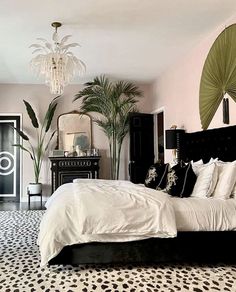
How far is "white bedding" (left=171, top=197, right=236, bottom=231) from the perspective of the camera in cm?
292

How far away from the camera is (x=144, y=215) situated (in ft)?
9.32

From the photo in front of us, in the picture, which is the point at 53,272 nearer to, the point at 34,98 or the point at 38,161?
the point at 38,161

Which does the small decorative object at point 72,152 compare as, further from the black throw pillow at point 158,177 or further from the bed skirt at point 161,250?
the bed skirt at point 161,250

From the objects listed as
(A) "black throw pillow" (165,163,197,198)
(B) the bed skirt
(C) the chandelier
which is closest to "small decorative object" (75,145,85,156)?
(C) the chandelier

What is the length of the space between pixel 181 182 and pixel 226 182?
48cm

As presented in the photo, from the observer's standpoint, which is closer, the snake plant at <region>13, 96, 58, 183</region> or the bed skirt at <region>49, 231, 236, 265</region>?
the bed skirt at <region>49, 231, 236, 265</region>

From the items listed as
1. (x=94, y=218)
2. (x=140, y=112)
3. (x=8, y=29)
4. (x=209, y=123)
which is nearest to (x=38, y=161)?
(x=140, y=112)

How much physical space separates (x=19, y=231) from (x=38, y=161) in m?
3.08

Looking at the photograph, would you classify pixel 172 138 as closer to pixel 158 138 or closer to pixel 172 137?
pixel 172 137

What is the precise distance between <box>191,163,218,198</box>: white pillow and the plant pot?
4.22m

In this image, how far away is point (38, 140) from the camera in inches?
290

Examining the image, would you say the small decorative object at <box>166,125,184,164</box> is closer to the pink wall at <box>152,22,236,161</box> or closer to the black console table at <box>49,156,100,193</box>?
the pink wall at <box>152,22,236,161</box>

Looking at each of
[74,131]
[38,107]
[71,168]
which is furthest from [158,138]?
[38,107]

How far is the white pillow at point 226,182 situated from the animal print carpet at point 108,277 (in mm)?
732
